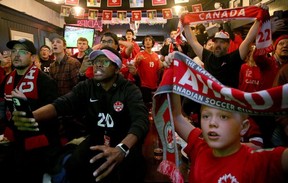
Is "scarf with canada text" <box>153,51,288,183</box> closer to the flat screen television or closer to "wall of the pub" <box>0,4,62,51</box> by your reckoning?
"wall of the pub" <box>0,4,62,51</box>

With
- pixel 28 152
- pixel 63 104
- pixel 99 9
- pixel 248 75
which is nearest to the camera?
pixel 63 104

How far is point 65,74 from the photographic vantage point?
4.01 m

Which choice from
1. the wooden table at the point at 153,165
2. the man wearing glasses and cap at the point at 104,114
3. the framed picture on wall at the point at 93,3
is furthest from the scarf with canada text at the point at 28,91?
the framed picture on wall at the point at 93,3

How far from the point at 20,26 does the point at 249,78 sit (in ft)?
26.4

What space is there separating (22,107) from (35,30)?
8807 millimetres

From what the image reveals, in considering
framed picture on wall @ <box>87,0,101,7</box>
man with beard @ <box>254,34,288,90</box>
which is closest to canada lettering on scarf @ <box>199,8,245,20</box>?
man with beard @ <box>254,34,288,90</box>

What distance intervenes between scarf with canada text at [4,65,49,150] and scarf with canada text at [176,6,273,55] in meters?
2.12

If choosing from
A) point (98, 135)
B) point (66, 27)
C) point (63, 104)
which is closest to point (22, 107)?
point (63, 104)

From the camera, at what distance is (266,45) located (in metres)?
3.04

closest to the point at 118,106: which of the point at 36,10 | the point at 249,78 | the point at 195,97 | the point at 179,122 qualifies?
the point at 179,122

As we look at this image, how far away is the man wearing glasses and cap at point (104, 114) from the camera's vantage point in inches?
85.4

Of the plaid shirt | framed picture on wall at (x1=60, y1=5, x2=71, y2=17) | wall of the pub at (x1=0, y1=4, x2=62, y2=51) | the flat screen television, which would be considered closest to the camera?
the plaid shirt

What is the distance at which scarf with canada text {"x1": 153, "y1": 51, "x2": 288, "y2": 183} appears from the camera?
1161 mm

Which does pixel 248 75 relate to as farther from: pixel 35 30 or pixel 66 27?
pixel 35 30
